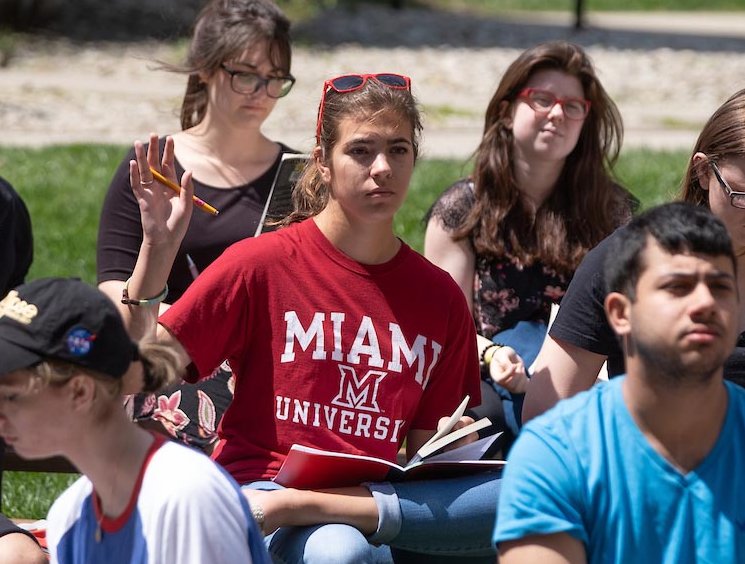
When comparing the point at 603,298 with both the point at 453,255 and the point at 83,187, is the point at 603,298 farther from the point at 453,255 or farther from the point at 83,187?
the point at 83,187

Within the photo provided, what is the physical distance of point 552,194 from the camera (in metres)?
4.59

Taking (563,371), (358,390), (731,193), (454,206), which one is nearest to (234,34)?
(454,206)

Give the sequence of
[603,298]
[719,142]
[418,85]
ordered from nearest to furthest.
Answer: [603,298] < [719,142] < [418,85]

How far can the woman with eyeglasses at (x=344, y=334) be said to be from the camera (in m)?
3.25

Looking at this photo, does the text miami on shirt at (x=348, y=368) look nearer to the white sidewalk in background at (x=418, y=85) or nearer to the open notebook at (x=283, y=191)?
the open notebook at (x=283, y=191)

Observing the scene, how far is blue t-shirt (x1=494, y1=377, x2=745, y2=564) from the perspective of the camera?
2404 mm

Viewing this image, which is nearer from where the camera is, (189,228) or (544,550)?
(544,550)

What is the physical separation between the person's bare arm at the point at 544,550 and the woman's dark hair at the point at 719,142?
4.07 ft

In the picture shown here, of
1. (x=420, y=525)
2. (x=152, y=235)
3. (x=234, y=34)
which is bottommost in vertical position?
(x=420, y=525)

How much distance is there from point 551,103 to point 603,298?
4.65ft

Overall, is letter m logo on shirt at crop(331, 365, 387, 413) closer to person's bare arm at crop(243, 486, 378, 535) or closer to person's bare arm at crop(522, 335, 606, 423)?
person's bare arm at crop(243, 486, 378, 535)

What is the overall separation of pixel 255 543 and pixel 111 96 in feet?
38.5

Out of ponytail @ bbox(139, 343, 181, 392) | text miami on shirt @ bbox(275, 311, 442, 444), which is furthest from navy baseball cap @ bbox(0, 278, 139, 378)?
text miami on shirt @ bbox(275, 311, 442, 444)

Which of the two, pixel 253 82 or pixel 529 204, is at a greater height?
pixel 253 82
